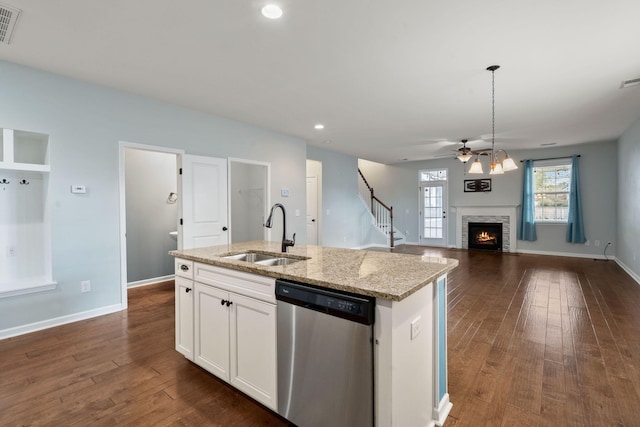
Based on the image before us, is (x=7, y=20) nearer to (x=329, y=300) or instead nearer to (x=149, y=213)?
(x=149, y=213)

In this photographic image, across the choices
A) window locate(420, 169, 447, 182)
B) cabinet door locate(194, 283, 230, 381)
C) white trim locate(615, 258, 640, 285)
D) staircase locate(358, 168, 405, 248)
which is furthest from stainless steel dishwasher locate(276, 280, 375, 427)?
window locate(420, 169, 447, 182)

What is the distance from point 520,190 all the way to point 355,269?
7.90m

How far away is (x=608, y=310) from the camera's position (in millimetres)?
3539

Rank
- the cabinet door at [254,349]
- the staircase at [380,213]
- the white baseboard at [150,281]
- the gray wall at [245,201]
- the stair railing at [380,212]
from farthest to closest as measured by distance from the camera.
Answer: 1. the stair railing at [380,212]
2. the staircase at [380,213]
3. the gray wall at [245,201]
4. the white baseboard at [150,281]
5. the cabinet door at [254,349]

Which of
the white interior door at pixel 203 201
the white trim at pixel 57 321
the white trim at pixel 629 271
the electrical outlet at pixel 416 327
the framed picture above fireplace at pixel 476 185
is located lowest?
the white trim at pixel 57 321

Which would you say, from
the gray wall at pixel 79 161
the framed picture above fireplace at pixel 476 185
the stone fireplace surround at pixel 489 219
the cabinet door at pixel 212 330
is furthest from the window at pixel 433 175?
the cabinet door at pixel 212 330

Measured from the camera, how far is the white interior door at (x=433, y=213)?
8.97 meters

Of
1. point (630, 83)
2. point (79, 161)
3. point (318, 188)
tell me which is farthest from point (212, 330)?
point (318, 188)

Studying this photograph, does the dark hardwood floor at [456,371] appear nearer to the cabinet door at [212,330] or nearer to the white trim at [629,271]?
the cabinet door at [212,330]

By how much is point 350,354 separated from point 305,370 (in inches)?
12.7

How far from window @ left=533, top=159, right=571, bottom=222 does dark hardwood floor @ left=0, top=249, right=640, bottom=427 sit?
423 centimetres

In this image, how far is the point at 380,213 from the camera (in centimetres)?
963

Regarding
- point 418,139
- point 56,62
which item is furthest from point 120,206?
point 418,139

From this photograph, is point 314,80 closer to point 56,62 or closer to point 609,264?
point 56,62
